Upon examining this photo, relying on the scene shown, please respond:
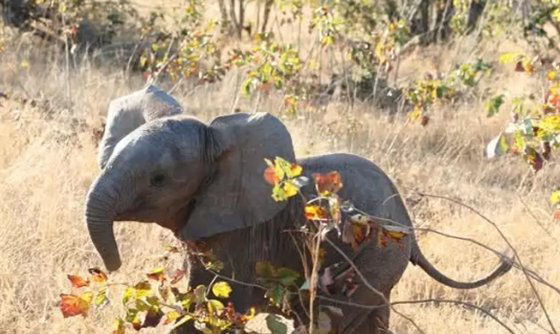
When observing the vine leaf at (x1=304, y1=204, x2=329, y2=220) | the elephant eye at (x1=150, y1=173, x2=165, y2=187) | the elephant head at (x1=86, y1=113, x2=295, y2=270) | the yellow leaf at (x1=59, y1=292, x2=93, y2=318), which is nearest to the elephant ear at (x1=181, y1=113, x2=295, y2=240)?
the elephant head at (x1=86, y1=113, x2=295, y2=270)

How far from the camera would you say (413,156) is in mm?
8648

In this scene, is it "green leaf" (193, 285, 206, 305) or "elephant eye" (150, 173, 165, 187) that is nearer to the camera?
"green leaf" (193, 285, 206, 305)

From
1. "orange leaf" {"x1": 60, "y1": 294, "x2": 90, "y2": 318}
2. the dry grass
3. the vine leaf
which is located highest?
the vine leaf

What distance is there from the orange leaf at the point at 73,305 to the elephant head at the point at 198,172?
0.94ft

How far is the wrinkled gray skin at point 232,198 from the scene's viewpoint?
3979mm

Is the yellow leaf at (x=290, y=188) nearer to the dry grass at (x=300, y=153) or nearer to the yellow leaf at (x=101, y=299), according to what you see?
the yellow leaf at (x=101, y=299)

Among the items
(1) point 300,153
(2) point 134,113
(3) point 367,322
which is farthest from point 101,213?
(1) point 300,153

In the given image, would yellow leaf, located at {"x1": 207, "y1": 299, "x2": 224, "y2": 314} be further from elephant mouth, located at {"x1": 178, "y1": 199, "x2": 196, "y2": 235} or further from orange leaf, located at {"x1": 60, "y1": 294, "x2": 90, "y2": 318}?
elephant mouth, located at {"x1": 178, "y1": 199, "x2": 196, "y2": 235}

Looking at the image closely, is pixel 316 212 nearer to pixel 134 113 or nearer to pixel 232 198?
pixel 232 198

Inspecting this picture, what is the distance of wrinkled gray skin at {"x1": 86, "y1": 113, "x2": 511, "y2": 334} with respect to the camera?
398 cm

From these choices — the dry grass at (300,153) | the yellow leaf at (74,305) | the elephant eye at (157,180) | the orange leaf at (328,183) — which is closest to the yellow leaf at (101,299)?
the yellow leaf at (74,305)

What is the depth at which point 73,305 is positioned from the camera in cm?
369

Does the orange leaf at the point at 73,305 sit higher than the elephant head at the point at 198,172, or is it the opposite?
the elephant head at the point at 198,172

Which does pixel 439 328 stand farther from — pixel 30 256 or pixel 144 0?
pixel 144 0
